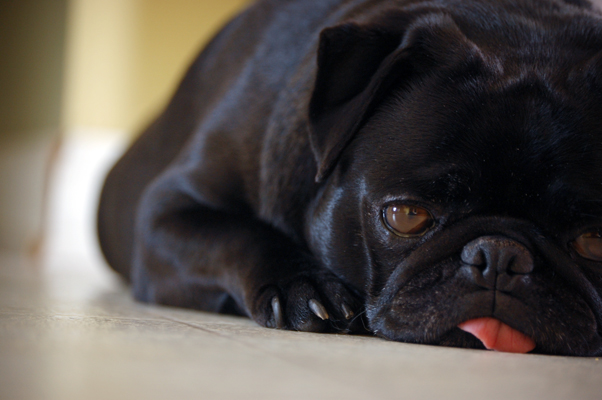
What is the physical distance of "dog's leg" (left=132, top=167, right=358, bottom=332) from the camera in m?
1.29

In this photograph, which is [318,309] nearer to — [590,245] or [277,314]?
[277,314]

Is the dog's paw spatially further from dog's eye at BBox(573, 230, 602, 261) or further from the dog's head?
dog's eye at BBox(573, 230, 602, 261)

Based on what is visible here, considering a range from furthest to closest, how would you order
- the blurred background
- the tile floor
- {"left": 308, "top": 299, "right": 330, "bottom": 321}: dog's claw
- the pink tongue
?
the blurred background, {"left": 308, "top": 299, "right": 330, "bottom": 321}: dog's claw, the pink tongue, the tile floor

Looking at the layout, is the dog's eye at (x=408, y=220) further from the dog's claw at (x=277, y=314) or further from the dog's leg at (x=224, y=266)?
the dog's claw at (x=277, y=314)

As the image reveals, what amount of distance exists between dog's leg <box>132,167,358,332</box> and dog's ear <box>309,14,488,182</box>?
0.23 meters

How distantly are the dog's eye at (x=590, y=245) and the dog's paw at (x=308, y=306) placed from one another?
0.46m

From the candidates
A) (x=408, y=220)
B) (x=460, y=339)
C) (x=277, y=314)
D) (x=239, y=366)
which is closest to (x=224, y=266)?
(x=277, y=314)

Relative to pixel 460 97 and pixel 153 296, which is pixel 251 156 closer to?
pixel 153 296

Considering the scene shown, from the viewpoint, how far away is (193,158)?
1.90m

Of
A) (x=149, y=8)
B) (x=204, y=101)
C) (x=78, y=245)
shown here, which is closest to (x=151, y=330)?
(x=204, y=101)

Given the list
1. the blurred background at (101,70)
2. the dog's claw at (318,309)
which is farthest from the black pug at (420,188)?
the blurred background at (101,70)

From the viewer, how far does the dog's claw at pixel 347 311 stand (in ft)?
4.19

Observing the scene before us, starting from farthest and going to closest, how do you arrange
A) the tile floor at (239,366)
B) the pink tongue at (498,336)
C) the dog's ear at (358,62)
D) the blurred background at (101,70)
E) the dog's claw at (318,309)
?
1. the blurred background at (101,70)
2. the dog's ear at (358,62)
3. the dog's claw at (318,309)
4. the pink tongue at (498,336)
5. the tile floor at (239,366)

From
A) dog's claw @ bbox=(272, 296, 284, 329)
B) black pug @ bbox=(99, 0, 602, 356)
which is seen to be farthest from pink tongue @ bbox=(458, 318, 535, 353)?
dog's claw @ bbox=(272, 296, 284, 329)
